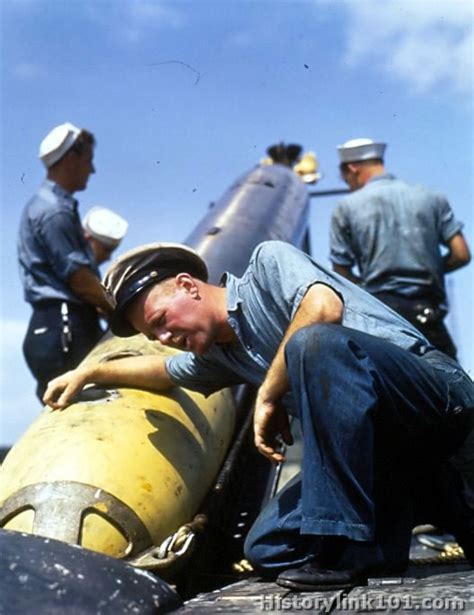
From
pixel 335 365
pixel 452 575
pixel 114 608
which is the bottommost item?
pixel 452 575

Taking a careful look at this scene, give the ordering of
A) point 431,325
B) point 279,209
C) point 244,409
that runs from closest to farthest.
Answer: point 244,409 < point 431,325 < point 279,209

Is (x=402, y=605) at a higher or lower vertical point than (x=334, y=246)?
lower

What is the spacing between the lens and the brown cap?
290cm

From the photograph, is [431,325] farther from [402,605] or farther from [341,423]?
[402,605]

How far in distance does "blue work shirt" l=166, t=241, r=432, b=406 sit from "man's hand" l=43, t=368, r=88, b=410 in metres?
0.53

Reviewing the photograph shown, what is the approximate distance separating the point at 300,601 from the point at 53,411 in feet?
4.44

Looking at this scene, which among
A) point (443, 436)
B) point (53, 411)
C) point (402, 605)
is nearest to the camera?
point (402, 605)

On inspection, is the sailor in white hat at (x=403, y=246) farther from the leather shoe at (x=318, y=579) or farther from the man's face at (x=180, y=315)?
the leather shoe at (x=318, y=579)

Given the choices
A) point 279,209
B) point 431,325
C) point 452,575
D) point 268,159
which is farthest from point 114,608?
point 268,159

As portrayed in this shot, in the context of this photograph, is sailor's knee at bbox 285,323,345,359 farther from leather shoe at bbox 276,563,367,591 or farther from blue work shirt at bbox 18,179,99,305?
blue work shirt at bbox 18,179,99,305

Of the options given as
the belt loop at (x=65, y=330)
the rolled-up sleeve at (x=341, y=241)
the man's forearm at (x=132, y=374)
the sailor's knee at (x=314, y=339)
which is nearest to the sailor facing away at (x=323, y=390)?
the sailor's knee at (x=314, y=339)

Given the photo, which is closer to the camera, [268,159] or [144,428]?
[144,428]

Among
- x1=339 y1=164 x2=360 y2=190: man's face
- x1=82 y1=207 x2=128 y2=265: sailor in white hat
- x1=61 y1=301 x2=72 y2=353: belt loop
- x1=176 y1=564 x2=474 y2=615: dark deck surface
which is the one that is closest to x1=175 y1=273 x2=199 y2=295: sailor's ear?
x1=176 y1=564 x2=474 y2=615: dark deck surface

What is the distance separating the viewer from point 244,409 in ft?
13.8
